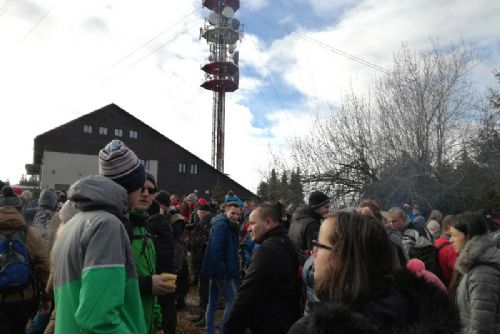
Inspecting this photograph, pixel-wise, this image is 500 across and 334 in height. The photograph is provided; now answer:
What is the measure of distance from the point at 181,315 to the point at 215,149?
4066 cm

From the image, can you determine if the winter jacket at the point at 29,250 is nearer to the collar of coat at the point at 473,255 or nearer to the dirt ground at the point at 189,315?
the dirt ground at the point at 189,315

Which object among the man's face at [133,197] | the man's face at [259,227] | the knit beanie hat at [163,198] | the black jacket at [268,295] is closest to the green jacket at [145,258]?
the black jacket at [268,295]

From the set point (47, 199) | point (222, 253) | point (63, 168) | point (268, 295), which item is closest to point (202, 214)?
point (222, 253)

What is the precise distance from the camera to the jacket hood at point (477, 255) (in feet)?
11.4

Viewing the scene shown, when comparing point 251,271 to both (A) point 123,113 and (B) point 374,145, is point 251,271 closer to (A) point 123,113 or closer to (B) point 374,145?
(B) point 374,145

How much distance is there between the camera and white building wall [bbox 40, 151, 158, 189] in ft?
117

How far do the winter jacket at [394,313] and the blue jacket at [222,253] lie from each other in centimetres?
501

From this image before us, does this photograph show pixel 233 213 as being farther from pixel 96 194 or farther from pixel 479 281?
pixel 96 194

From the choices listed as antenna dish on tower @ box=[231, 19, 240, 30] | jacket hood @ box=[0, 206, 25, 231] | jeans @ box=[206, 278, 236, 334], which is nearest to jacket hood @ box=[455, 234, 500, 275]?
jeans @ box=[206, 278, 236, 334]

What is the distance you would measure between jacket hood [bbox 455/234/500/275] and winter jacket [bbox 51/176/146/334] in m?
2.90

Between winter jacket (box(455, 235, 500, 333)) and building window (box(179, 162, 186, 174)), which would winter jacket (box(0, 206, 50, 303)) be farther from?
building window (box(179, 162, 186, 174))

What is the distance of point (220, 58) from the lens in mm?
45938

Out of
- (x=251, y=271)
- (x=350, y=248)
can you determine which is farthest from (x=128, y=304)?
(x=251, y=271)

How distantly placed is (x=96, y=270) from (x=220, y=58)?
4610 centimetres
